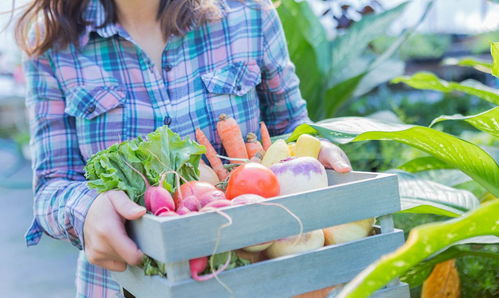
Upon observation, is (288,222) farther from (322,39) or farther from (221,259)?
(322,39)

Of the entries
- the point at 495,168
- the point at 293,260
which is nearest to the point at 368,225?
the point at 293,260

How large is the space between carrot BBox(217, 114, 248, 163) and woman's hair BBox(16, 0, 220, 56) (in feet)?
1.05

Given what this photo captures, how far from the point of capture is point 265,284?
45.2 inches

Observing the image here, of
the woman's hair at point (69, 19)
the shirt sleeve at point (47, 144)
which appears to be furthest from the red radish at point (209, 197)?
the woman's hair at point (69, 19)

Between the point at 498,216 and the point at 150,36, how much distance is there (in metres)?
1.06

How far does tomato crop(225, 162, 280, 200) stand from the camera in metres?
1.23

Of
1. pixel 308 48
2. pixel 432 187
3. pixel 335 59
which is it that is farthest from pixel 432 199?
pixel 335 59

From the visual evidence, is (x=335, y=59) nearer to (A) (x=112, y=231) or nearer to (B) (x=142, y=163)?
(B) (x=142, y=163)

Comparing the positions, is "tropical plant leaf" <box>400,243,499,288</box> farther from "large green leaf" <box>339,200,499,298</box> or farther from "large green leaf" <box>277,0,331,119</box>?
"large green leaf" <box>277,0,331,119</box>

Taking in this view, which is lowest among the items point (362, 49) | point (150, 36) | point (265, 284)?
point (362, 49)

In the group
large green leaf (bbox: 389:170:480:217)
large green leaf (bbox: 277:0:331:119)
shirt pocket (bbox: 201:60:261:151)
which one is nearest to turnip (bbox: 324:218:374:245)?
large green leaf (bbox: 389:170:480:217)

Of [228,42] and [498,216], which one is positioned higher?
[228,42]

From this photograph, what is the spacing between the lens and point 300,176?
4.17 ft

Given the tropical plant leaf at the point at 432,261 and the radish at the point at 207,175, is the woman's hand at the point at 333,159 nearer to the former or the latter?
the radish at the point at 207,175
